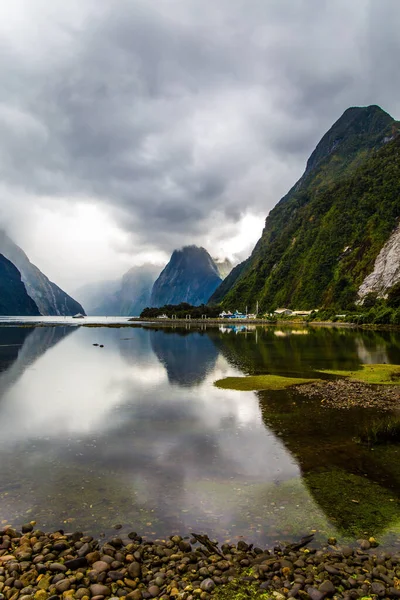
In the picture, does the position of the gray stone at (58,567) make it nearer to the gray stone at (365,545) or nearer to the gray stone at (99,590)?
the gray stone at (99,590)

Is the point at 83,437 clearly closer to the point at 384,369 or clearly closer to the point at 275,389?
the point at 275,389

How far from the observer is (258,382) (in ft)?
135

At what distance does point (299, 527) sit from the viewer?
13.5 m

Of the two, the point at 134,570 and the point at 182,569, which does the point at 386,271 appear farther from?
the point at 134,570

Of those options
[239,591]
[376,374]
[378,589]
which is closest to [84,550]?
[239,591]

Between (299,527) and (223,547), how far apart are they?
318 cm

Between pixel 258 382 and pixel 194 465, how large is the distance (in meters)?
22.9

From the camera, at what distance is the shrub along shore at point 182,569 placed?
32.0 ft

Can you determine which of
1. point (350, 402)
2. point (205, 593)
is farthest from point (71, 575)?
point (350, 402)

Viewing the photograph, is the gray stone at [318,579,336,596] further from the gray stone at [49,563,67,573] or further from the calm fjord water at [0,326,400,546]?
the gray stone at [49,563,67,573]

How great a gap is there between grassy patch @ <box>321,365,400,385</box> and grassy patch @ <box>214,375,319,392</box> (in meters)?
5.71

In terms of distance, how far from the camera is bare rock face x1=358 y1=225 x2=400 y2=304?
592ft

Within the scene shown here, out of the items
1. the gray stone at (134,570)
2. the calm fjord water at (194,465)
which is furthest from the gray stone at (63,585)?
the calm fjord water at (194,465)

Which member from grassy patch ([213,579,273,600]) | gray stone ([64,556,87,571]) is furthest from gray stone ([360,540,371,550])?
gray stone ([64,556,87,571])
